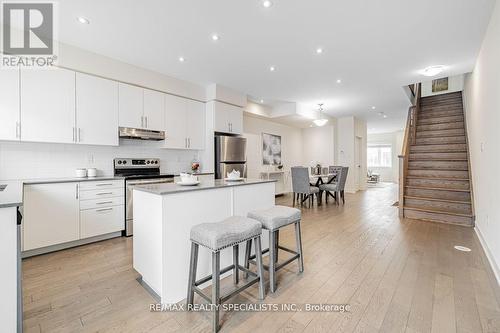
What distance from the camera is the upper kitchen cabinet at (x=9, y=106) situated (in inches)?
104

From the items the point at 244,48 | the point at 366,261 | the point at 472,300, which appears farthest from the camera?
the point at 244,48

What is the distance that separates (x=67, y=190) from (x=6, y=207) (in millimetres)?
1979

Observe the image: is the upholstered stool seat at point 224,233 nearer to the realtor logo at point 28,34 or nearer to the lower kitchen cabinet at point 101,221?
the lower kitchen cabinet at point 101,221

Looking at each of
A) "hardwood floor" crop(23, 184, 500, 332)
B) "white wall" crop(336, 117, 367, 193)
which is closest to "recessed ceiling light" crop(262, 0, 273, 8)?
→ "hardwood floor" crop(23, 184, 500, 332)

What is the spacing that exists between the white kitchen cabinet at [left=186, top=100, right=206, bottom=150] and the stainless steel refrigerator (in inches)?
13.1

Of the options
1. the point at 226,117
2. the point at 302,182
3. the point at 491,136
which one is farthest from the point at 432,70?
the point at 226,117

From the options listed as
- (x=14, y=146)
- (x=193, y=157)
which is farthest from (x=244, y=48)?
(x=14, y=146)

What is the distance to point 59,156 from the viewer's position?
3.29 meters

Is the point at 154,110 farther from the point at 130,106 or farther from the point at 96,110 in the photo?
the point at 96,110

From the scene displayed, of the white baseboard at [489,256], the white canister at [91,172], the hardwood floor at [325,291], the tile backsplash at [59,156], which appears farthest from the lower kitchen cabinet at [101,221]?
the white baseboard at [489,256]

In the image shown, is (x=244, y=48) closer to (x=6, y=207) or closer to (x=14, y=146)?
(x=6, y=207)

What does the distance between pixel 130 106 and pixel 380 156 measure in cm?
1322

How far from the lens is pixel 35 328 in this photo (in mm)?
1562

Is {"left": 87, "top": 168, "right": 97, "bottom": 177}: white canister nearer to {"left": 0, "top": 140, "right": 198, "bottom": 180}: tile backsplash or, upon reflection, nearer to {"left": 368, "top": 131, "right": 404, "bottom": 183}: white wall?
{"left": 0, "top": 140, "right": 198, "bottom": 180}: tile backsplash
